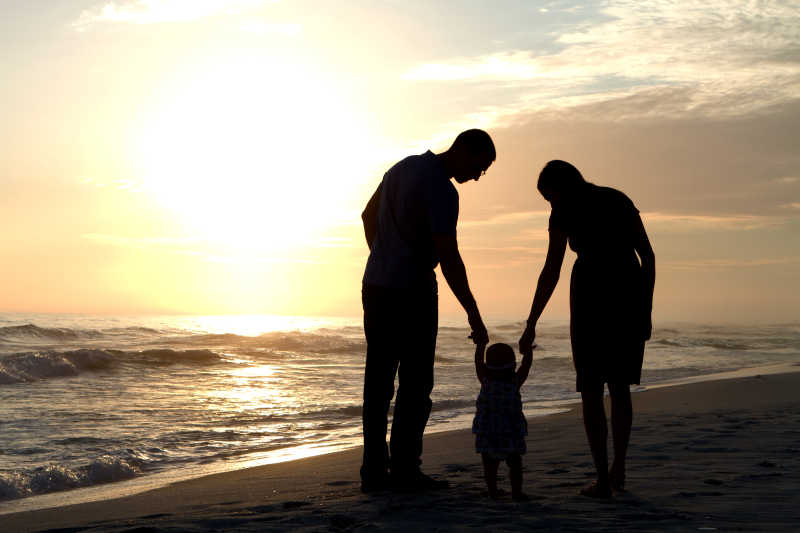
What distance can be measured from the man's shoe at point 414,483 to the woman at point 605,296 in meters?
0.81

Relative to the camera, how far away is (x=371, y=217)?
13.5 ft

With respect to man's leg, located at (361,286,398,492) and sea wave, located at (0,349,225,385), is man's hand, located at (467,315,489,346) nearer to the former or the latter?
man's leg, located at (361,286,398,492)

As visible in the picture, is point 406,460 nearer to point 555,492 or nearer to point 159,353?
A: point 555,492

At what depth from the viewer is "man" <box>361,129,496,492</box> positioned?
378 centimetres

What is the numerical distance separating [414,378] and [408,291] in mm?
459

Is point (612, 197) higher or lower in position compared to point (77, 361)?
higher

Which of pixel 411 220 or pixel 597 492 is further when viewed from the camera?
pixel 411 220

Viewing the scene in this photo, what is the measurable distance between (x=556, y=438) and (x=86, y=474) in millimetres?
3796

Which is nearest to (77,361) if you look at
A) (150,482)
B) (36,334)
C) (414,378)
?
(36,334)

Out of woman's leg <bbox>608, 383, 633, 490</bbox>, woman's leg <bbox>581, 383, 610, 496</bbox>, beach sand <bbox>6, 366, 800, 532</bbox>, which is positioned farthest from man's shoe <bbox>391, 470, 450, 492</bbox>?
woman's leg <bbox>608, 383, 633, 490</bbox>

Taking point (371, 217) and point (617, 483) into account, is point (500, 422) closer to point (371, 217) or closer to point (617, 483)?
point (617, 483)

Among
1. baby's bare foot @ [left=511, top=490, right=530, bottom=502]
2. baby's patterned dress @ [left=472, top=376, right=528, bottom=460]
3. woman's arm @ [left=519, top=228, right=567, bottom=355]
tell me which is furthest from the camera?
woman's arm @ [left=519, top=228, right=567, bottom=355]

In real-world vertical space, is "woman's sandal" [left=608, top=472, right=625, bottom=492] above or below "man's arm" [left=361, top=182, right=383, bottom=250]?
below

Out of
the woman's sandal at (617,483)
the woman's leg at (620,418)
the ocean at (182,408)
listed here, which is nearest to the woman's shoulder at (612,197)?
the woman's leg at (620,418)
